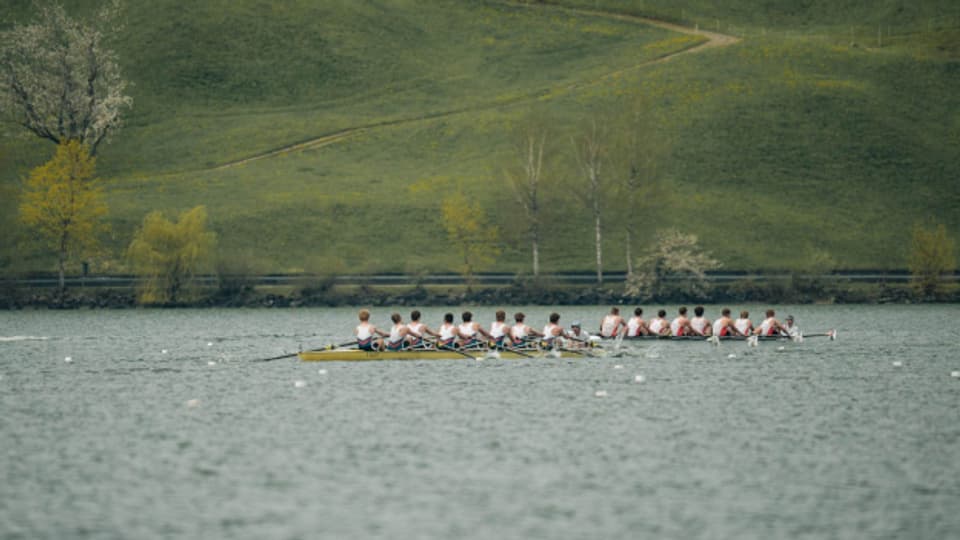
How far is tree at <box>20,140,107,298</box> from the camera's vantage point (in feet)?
336

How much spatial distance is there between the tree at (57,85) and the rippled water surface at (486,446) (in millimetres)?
78623

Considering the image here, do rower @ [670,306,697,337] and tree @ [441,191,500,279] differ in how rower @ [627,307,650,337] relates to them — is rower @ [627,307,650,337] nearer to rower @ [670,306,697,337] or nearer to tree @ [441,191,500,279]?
rower @ [670,306,697,337]

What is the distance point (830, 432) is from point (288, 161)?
106986 millimetres

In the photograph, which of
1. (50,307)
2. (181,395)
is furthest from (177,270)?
(181,395)

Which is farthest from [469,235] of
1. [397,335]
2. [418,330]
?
[397,335]

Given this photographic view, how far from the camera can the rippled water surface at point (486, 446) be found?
2481cm

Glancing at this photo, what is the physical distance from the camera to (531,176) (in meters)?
108

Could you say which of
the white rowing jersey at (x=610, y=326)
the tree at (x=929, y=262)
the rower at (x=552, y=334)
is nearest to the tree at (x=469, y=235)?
the tree at (x=929, y=262)

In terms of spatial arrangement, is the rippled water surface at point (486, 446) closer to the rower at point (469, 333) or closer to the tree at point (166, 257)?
the rower at point (469, 333)

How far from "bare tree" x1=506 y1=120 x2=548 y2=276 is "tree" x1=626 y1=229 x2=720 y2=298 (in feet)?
29.0

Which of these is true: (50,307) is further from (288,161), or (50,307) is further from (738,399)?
(738,399)

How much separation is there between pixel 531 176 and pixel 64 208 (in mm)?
37926

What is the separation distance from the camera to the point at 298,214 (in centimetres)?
11725

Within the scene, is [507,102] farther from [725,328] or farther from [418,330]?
[418,330]
